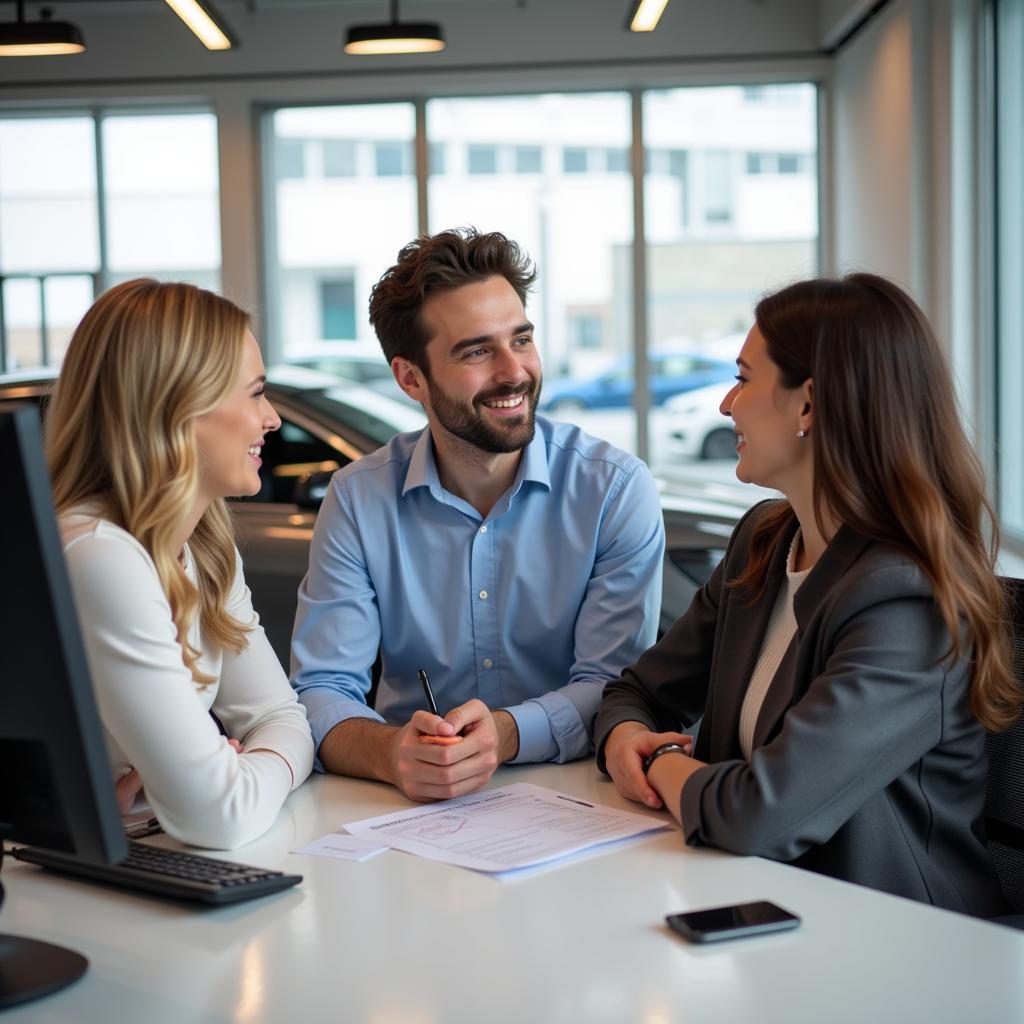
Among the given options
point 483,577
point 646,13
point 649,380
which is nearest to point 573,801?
point 483,577

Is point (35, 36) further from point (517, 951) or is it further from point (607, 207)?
point (517, 951)

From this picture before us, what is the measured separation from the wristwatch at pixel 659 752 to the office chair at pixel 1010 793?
398 millimetres

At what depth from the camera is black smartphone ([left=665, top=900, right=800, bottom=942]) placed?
1.24 metres

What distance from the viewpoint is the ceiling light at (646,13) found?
454 centimetres

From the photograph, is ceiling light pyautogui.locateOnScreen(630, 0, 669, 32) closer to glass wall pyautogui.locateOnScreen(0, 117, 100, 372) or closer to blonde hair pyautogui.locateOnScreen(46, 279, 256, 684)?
blonde hair pyautogui.locateOnScreen(46, 279, 256, 684)

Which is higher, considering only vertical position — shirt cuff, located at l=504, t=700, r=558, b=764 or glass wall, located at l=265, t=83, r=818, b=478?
glass wall, located at l=265, t=83, r=818, b=478

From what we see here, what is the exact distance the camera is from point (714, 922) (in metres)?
1.26

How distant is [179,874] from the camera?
4.55ft

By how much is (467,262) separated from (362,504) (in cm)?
49

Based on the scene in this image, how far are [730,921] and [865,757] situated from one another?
0.34 m

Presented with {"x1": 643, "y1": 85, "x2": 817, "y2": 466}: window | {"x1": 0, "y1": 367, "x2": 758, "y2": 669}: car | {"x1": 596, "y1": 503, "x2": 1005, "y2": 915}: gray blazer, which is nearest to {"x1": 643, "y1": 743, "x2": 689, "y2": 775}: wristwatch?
{"x1": 596, "y1": 503, "x2": 1005, "y2": 915}: gray blazer

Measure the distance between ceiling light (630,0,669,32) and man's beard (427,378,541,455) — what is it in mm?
2623

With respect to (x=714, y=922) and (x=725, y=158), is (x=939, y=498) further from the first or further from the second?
(x=725, y=158)

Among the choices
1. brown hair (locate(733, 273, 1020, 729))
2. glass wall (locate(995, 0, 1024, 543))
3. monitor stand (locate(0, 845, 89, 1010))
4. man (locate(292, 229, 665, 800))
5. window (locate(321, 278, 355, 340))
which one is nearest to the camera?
monitor stand (locate(0, 845, 89, 1010))
